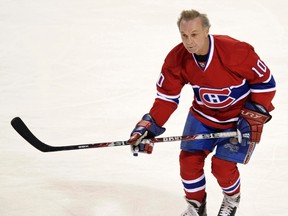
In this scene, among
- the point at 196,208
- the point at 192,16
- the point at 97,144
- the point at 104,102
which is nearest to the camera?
the point at 192,16

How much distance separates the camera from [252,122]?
10.7 feet

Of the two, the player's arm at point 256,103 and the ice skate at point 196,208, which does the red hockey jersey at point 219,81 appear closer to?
the player's arm at point 256,103

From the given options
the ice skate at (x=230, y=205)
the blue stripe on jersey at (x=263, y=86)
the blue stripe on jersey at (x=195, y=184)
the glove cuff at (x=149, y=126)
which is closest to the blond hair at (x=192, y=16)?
the blue stripe on jersey at (x=263, y=86)

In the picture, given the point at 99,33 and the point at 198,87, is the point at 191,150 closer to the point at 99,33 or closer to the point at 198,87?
the point at 198,87

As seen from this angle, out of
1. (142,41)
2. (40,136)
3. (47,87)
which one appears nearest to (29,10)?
(142,41)

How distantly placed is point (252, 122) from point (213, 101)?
0.21 m

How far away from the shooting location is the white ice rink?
3949 millimetres

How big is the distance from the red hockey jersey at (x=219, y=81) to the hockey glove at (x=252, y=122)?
0.04 meters

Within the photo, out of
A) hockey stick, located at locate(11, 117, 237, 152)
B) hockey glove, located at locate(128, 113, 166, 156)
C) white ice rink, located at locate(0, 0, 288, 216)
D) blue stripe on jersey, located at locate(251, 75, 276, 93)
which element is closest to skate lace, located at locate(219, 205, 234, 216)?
white ice rink, located at locate(0, 0, 288, 216)

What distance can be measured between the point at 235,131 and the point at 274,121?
1437 mm

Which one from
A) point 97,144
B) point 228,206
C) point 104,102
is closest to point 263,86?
point 228,206

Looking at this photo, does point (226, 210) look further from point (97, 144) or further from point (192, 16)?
point (192, 16)

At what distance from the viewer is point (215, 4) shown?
7078mm

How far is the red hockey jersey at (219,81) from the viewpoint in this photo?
320 centimetres
